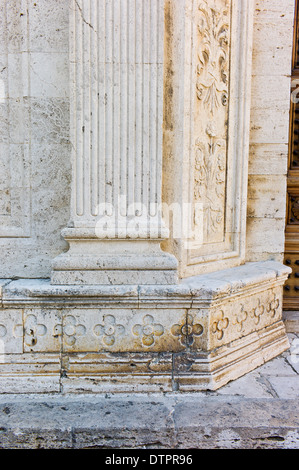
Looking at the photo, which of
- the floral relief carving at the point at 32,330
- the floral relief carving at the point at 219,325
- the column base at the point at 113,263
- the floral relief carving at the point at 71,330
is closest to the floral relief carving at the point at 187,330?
the floral relief carving at the point at 219,325

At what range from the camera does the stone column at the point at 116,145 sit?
2322mm

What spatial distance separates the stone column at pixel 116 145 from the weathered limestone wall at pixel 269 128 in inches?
43.7

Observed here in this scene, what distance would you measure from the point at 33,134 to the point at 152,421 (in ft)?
6.44

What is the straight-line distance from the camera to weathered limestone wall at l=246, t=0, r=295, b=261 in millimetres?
3092

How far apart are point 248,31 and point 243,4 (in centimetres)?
19

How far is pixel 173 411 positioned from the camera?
7.19 feet

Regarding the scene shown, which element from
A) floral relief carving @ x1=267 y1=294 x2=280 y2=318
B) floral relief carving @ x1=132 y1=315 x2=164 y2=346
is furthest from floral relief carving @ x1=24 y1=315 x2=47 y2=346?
floral relief carving @ x1=267 y1=294 x2=280 y2=318

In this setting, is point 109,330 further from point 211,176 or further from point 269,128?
point 269,128

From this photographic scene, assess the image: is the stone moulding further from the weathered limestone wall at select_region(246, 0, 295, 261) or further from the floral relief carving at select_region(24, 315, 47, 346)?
the weathered limestone wall at select_region(246, 0, 295, 261)

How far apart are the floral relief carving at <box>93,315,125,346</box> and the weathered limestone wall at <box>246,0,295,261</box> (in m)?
1.38

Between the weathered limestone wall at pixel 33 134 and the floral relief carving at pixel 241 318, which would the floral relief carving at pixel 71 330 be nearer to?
the weathered limestone wall at pixel 33 134

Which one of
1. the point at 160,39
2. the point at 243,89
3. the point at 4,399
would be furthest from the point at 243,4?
the point at 4,399
